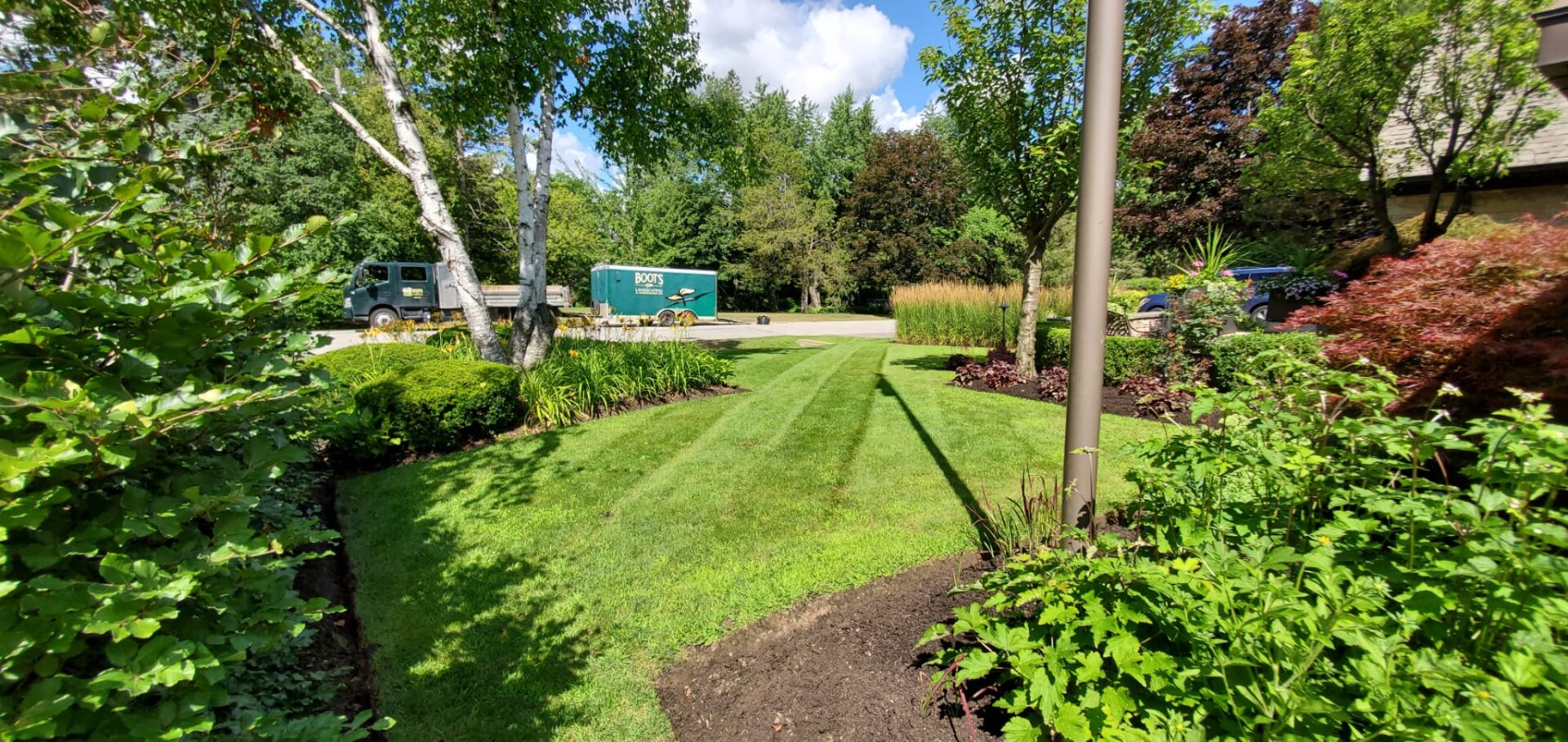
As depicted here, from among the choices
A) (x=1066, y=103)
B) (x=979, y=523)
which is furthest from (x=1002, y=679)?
(x=1066, y=103)

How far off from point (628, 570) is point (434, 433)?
2956 millimetres

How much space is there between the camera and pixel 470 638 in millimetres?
2596

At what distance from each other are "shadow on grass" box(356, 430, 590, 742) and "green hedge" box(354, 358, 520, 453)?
3.75ft

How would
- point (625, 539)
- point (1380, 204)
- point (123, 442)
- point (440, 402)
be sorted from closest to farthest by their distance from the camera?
1. point (123, 442)
2. point (625, 539)
3. point (440, 402)
4. point (1380, 204)

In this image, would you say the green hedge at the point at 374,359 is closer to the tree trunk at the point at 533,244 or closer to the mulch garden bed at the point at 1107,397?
the tree trunk at the point at 533,244

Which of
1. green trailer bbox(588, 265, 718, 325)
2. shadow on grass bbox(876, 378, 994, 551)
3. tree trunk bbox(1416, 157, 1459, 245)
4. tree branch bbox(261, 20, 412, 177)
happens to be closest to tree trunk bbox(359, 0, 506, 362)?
tree branch bbox(261, 20, 412, 177)

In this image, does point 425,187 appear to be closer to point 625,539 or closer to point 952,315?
point 625,539

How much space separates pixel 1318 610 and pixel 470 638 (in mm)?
2966

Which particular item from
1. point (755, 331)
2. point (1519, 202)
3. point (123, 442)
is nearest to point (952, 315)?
point (755, 331)

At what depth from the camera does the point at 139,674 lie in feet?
2.93

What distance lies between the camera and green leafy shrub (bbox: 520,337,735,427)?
5926 millimetres

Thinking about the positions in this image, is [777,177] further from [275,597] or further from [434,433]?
[275,597]

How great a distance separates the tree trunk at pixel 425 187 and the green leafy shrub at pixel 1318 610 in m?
6.41

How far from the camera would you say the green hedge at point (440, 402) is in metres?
4.82
